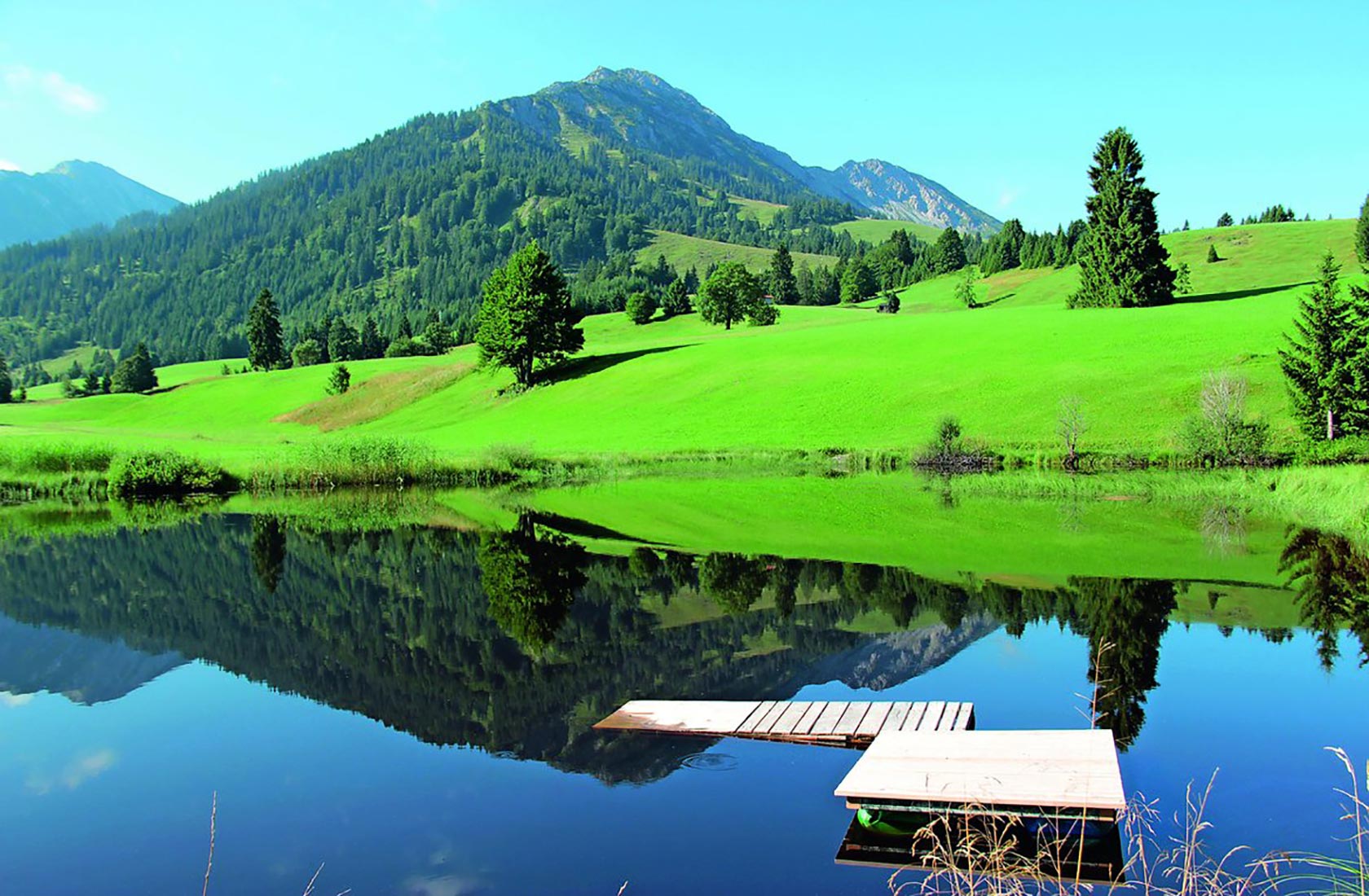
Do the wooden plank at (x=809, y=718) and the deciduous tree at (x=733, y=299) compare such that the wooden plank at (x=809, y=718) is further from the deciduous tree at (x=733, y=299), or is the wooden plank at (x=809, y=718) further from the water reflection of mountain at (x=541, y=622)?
the deciduous tree at (x=733, y=299)

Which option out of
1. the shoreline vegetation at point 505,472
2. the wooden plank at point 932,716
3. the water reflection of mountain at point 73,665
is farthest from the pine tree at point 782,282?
the wooden plank at point 932,716

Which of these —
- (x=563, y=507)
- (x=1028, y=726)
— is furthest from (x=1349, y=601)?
(x=563, y=507)

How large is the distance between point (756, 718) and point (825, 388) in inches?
2141

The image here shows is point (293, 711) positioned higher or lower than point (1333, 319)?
lower

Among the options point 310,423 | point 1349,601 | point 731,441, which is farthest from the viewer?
point 310,423

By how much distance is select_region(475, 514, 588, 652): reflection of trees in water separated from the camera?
2105 centimetres

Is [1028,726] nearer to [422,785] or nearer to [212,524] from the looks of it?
[422,785]

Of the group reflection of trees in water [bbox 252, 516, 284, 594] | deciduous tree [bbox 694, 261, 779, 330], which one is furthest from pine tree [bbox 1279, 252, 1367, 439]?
deciduous tree [bbox 694, 261, 779, 330]

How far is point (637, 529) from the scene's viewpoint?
34.6 m

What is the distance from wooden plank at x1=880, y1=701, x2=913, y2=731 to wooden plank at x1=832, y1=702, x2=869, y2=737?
0.39 meters

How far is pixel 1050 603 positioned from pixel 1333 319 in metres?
27.7

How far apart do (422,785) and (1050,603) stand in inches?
583

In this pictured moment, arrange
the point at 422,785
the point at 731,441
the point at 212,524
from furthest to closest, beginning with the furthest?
the point at 731,441 → the point at 212,524 → the point at 422,785

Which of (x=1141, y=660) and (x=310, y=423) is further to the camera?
(x=310, y=423)
